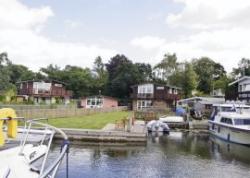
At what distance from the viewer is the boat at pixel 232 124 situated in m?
34.9

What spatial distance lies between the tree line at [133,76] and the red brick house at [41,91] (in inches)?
113

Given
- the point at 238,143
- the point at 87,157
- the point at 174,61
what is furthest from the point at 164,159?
the point at 174,61

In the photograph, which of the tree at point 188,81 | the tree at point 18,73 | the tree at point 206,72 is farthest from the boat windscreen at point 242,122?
the tree at point 18,73

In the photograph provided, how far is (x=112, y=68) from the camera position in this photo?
106125 mm

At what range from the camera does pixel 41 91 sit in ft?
253

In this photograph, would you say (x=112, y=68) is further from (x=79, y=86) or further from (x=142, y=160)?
(x=142, y=160)

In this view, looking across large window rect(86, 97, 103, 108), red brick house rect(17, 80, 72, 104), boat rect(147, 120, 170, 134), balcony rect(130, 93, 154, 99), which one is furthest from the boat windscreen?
red brick house rect(17, 80, 72, 104)

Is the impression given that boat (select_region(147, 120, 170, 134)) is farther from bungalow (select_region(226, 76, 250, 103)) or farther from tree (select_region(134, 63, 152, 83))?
tree (select_region(134, 63, 152, 83))

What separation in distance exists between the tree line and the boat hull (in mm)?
39333

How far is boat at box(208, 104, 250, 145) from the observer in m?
34.9

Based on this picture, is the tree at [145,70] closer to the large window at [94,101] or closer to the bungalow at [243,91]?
the large window at [94,101]

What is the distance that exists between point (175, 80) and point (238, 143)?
51.0 meters

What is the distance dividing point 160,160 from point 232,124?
1299cm

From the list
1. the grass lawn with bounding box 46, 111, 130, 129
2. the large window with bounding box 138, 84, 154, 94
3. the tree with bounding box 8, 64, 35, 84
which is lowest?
the grass lawn with bounding box 46, 111, 130, 129
